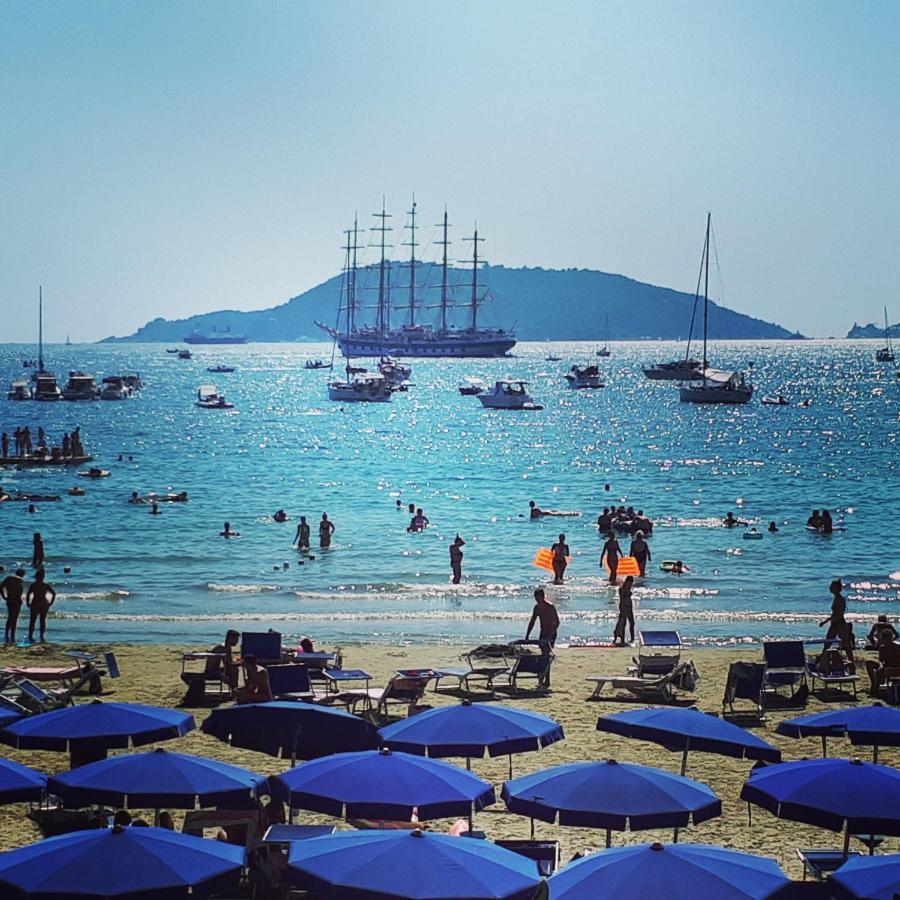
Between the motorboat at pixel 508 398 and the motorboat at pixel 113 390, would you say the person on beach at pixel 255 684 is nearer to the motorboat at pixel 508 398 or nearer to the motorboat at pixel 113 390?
the motorboat at pixel 508 398

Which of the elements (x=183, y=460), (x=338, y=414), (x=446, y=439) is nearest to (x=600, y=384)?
(x=338, y=414)

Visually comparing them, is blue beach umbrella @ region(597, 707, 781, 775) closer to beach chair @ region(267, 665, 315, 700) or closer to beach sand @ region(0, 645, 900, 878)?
beach sand @ region(0, 645, 900, 878)

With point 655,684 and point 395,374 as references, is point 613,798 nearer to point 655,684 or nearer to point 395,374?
point 655,684

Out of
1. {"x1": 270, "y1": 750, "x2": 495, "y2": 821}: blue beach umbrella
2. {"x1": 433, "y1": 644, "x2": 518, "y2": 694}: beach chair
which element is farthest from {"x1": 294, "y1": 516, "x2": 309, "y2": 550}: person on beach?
{"x1": 270, "y1": 750, "x2": 495, "y2": 821}: blue beach umbrella

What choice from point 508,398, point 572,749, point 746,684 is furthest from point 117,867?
point 508,398

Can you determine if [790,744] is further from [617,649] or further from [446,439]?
[446,439]

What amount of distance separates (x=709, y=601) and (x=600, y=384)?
14080cm

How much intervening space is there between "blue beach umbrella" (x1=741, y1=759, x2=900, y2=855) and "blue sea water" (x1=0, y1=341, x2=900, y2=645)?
17.3 meters

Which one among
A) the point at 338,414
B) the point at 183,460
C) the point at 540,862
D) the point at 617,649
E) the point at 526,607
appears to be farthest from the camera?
the point at 338,414

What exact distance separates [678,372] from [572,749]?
164 metres

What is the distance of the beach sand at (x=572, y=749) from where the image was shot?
13672 millimetres

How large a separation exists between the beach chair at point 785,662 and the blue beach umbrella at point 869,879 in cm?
1009

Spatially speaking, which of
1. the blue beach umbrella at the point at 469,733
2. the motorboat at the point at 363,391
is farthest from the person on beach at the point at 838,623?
the motorboat at the point at 363,391

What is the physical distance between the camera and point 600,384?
174 meters
